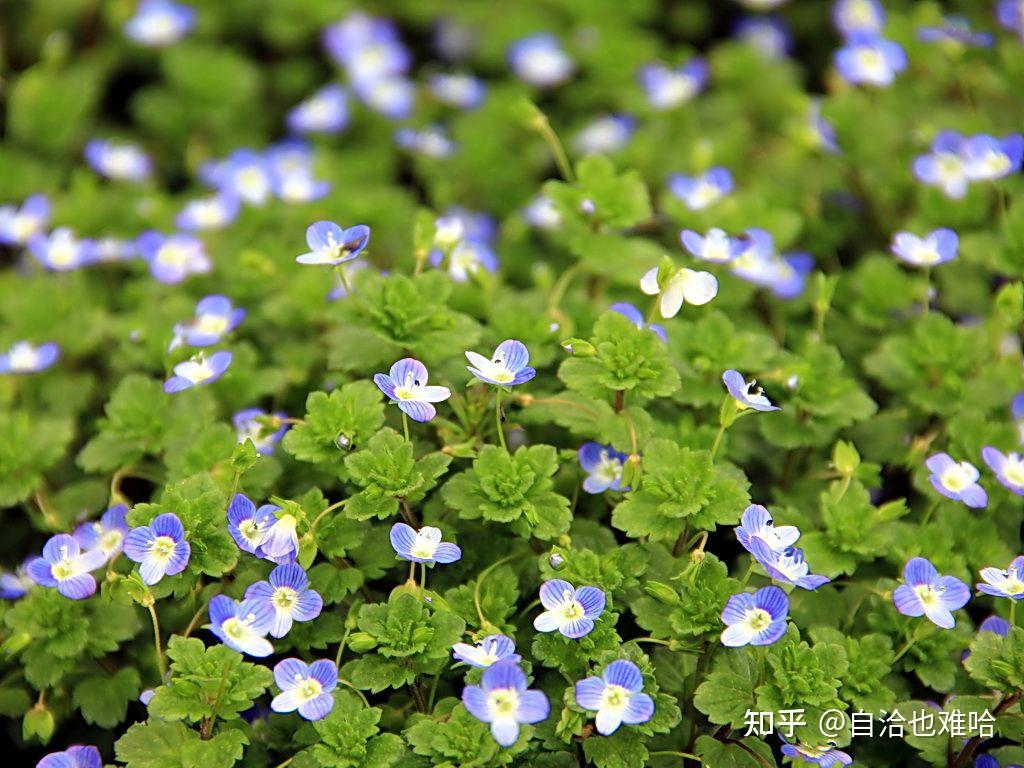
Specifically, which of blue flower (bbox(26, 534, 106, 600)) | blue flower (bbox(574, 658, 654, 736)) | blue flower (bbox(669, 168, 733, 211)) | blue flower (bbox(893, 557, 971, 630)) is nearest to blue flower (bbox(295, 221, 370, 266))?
blue flower (bbox(26, 534, 106, 600))

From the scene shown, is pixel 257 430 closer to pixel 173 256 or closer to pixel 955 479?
pixel 173 256

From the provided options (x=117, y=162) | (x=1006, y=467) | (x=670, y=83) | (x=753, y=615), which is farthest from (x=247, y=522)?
(x=670, y=83)

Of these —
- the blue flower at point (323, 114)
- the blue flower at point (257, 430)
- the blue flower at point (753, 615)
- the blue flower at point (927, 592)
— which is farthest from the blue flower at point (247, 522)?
the blue flower at point (323, 114)

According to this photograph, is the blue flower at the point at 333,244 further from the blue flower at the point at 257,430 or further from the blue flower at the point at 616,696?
the blue flower at the point at 616,696

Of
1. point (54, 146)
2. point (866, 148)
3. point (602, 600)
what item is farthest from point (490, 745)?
point (54, 146)

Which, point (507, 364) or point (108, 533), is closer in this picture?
point (507, 364)

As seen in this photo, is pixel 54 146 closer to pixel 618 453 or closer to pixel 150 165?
pixel 150 165
